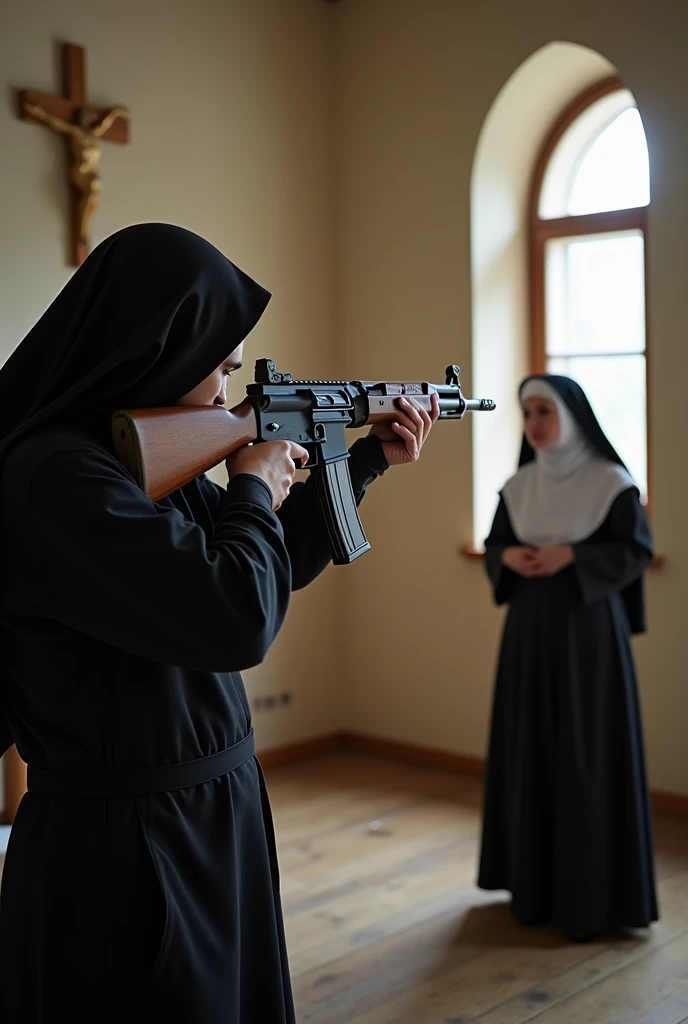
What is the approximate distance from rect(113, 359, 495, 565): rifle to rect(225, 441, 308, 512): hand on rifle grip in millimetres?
22

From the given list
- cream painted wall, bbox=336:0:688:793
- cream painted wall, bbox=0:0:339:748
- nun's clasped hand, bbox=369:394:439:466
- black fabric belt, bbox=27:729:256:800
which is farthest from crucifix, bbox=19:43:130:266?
black fabric belt, bbox=27:729:256:800

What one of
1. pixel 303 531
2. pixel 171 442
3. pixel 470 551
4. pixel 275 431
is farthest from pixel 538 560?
pixel 171 442

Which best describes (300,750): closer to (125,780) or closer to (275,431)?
(275,431)

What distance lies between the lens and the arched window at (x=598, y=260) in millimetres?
4398

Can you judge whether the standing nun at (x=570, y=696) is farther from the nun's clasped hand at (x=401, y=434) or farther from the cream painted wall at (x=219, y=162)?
the cream painted wall at (x=219, y=162)

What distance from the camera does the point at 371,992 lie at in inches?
107

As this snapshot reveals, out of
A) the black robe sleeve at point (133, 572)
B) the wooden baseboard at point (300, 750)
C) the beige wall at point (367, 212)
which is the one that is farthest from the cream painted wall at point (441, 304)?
the black robe sleeve at point (133, 572)

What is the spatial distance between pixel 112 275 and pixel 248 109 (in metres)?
3.60

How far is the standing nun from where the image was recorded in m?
3.03

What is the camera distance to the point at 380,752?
501 cm

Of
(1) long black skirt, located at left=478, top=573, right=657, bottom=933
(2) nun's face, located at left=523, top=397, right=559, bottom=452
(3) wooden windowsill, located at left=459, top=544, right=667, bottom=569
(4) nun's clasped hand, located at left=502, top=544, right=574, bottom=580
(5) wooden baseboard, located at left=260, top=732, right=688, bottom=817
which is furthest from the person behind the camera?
(5) wooden baseboard, located at left=260, top=732, right=688, bottom=817

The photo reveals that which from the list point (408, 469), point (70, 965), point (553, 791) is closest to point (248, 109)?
point (408, 469)

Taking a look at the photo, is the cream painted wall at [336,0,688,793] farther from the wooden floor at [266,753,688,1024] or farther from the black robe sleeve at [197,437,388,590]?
the black robe sleeve at [197,437,388,590]

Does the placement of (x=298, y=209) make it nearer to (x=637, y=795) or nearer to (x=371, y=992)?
(x=637, y=795)
